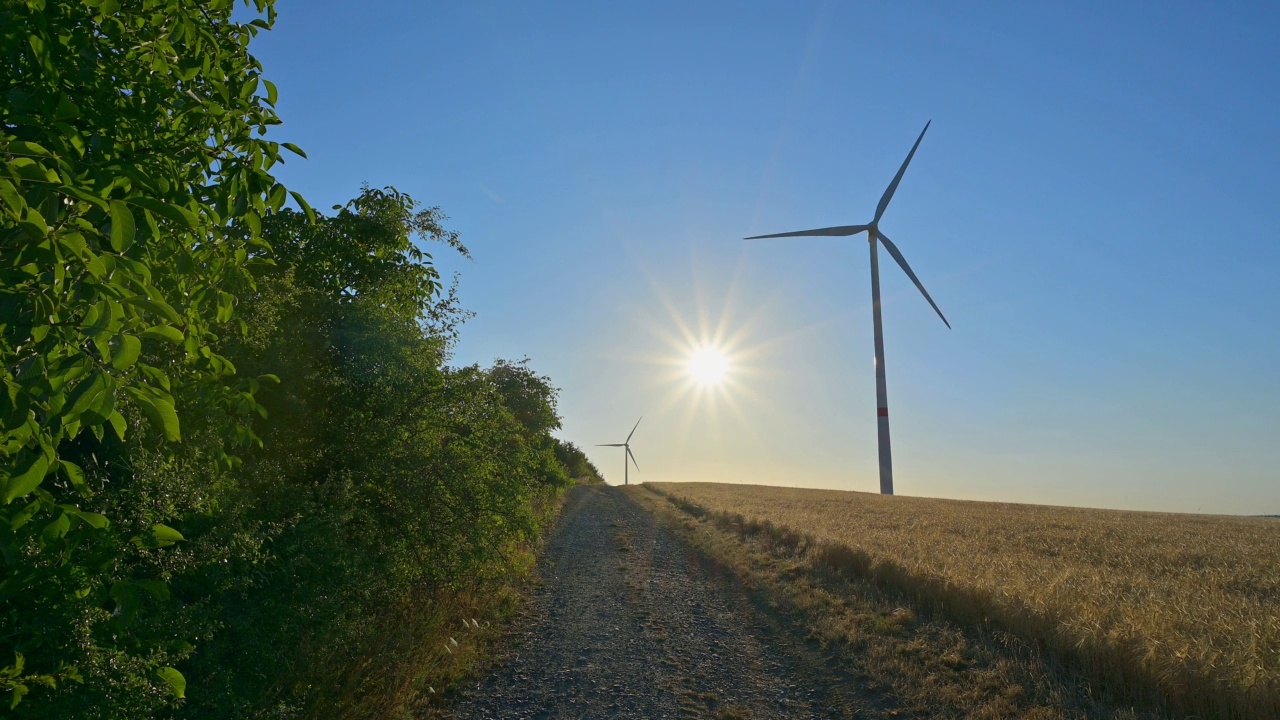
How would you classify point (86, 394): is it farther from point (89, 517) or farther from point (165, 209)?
point (89, 517)

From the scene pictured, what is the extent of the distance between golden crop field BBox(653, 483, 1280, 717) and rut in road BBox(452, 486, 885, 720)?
2879mm

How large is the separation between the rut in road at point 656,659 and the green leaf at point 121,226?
25.9 ft

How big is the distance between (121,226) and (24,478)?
41.2 inches

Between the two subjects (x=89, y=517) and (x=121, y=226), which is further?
(x=89, y=517)

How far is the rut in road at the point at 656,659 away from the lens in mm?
9086

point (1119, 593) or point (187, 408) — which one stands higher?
point (187, 408)

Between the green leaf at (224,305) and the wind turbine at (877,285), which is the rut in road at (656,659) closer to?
the green leaf at (224,305)

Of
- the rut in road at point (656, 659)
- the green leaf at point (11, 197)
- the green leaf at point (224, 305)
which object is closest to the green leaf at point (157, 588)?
the green leaf at point (224, 305)

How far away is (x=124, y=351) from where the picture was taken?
258 centimetres

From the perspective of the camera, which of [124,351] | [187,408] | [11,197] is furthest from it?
[187,408]

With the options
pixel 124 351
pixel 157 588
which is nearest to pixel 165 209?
pixel 124 351

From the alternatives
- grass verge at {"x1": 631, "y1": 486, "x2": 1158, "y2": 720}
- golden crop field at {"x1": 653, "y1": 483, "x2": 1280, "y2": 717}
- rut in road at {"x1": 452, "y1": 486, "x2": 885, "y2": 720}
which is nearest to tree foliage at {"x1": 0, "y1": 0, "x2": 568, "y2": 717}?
rut in road at {"x1": 452, "y1": 486, "x2": 885, "y2": 720}

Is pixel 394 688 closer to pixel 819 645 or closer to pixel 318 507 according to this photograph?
pixel 318 507

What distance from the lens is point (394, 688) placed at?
870 cm
